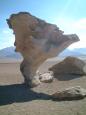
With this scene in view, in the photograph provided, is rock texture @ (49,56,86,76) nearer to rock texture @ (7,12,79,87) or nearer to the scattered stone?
the scattered stone

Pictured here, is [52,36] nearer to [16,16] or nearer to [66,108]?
[16,16]

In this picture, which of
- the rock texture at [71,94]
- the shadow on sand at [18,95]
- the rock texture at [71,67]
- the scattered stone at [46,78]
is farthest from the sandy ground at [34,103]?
the rock texture at [71,67]

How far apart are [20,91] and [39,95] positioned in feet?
5.89

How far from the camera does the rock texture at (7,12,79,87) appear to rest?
17125 millimetres

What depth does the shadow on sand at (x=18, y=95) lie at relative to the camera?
13.8m

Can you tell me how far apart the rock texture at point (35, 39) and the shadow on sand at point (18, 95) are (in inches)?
52.2

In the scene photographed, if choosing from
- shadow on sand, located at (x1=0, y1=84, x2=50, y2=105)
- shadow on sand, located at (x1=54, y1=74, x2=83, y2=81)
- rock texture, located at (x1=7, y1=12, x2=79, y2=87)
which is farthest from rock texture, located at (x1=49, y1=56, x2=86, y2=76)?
shadow on sand, located at (x1=0, y1=84, x2=50, y2=105)

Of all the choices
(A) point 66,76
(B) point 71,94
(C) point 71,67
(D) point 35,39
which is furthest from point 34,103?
(C) point 71,67

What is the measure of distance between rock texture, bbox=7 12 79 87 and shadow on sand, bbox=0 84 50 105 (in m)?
1.33

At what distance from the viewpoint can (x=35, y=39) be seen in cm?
1719

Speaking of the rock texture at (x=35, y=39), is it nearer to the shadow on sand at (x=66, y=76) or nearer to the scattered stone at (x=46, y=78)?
the scattered stone at (x=46, y=78)

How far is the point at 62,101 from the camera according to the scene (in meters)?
13.0

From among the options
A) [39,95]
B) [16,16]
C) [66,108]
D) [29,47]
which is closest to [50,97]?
[39,95]

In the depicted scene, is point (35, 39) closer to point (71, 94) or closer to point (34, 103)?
point (71, 94)
